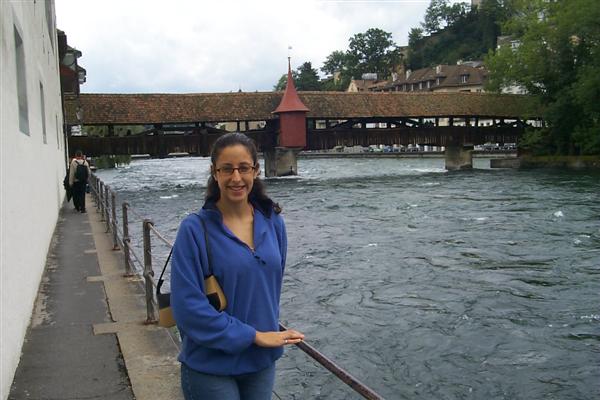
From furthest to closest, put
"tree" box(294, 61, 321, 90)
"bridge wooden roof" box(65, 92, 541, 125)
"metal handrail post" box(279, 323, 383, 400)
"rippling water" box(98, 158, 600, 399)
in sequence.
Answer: "tree" box(294, 61, 321, 90)
"bridge wooden roof" box(65, 92, 541, 125)
"rippling water" box(98, 158, 600, 399)
"metal handrail post" box(279, 323, 383, 400)

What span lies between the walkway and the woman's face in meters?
1.76

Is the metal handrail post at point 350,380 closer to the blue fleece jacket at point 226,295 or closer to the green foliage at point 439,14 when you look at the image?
the blue fleece jacket at point 226,295

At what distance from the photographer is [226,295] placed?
1.91 metres

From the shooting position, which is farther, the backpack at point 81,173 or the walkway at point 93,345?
the backpack at point 81,173

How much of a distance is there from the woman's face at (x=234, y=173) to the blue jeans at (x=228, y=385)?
526 mm

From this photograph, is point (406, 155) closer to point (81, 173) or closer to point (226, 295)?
point (81, 173)

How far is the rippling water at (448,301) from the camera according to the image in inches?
228

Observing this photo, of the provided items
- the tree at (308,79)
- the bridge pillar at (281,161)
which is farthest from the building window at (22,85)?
the tree at (308,79)

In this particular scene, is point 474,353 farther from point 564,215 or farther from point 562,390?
point 564,215

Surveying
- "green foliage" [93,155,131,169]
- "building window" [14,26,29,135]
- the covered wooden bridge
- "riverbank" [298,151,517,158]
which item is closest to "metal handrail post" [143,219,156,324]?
"building window" [14,26,29,135]

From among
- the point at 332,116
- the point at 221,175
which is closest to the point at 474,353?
the point at 221,175

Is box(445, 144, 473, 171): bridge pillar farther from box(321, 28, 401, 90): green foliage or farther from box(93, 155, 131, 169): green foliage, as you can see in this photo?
box(321, 28, 401, 90): green foliage

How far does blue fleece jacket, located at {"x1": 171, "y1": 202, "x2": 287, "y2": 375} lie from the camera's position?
187 centimetres

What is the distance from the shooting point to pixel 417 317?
7.55 meters
